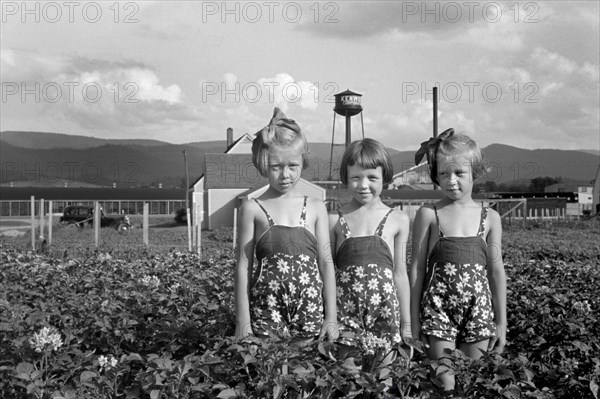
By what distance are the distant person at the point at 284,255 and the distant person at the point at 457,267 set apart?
1.46 ft

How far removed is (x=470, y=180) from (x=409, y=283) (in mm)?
571

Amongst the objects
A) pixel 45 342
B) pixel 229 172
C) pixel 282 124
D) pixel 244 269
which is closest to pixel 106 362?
pixel 45 342

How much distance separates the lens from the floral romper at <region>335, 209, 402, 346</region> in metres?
3.13

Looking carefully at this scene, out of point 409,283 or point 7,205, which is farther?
point 7,205

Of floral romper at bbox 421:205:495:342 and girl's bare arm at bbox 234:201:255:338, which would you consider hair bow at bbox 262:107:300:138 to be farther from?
floral romper at bbox 421:205:495:342

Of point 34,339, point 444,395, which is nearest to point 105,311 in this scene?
point 34,339

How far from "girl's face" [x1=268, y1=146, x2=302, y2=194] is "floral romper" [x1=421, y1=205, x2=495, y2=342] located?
0.75 meters

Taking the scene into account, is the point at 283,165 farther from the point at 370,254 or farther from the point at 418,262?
the point at 418,262

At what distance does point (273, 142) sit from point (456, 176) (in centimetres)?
87

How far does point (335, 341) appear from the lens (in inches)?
118

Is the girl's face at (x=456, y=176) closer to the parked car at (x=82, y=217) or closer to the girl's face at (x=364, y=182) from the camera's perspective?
the girl's face at (x=364, y=182)

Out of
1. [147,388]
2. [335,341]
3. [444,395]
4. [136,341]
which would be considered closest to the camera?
[147,388]

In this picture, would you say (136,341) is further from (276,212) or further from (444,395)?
(444,395)

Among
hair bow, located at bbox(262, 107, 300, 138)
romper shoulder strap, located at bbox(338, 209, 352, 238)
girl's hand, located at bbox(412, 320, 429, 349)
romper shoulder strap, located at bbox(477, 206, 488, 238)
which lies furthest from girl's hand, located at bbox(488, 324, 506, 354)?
hair bow, located at bbox(262, 107, 300, 138)
